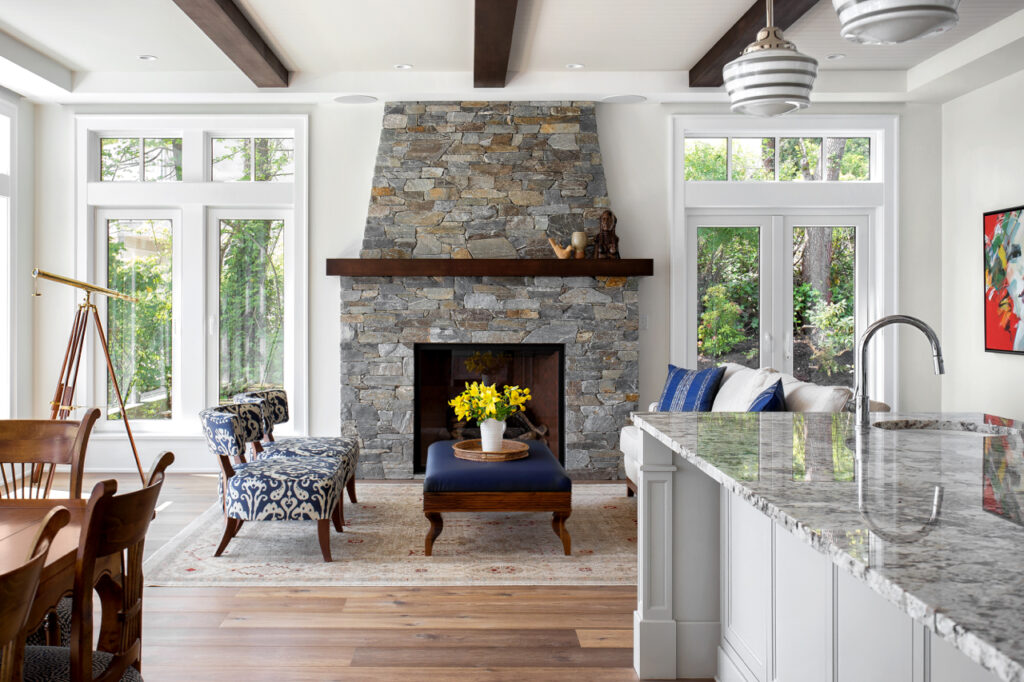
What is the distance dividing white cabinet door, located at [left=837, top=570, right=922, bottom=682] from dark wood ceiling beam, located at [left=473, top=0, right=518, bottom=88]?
11.0 feet

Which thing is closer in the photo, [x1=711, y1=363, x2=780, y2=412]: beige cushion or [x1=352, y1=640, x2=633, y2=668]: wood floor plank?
[x1=352, y1=640, x2=633, y2=668]: wood floor plank

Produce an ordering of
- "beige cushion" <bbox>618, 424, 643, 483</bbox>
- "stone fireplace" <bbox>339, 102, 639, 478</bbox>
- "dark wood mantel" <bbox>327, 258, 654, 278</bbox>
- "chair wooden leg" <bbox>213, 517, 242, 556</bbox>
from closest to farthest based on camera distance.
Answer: "chair wooden leg" <bbox>213, 517, 242, 556</bbox>, "beige cushion" <bbox>618, 424, 643, 483</bbox>, "dark wood mantel" <bbox>327, 258, 654, 278</bbox>, "stone fireplace" <bbox>339, 102, 639, 478</bbox>

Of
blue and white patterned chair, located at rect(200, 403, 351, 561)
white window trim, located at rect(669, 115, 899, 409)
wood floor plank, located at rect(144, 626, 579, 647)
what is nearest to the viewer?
wood floor plank, located at rect(144, 626, 579, 647)

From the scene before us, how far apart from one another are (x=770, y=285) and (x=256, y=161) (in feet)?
13.7

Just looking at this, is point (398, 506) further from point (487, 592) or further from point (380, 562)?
point (487, 592)

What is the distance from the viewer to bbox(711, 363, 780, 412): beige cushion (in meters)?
3.97

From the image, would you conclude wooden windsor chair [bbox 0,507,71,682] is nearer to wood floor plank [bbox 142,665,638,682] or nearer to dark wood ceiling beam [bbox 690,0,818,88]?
wood floor plank [bbox 142,665,638,682]

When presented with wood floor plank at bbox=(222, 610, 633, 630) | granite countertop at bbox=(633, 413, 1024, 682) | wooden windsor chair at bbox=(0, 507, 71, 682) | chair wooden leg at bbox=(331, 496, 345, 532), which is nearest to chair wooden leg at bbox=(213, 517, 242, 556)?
chair wooden leg at bbox=(331, 496, 345, 532)

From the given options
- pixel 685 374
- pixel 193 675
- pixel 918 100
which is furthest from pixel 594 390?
pixel 193 675

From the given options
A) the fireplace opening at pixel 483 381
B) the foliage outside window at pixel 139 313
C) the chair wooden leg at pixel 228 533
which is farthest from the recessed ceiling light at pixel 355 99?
the chair wooden leg at pixel 228 533

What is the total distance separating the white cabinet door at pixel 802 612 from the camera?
70.1 inches

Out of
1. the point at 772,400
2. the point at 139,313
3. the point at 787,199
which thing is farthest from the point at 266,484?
the point at 787,199

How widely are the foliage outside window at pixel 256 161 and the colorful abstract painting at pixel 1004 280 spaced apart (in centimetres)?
518

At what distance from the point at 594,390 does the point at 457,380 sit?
3.51 ft
